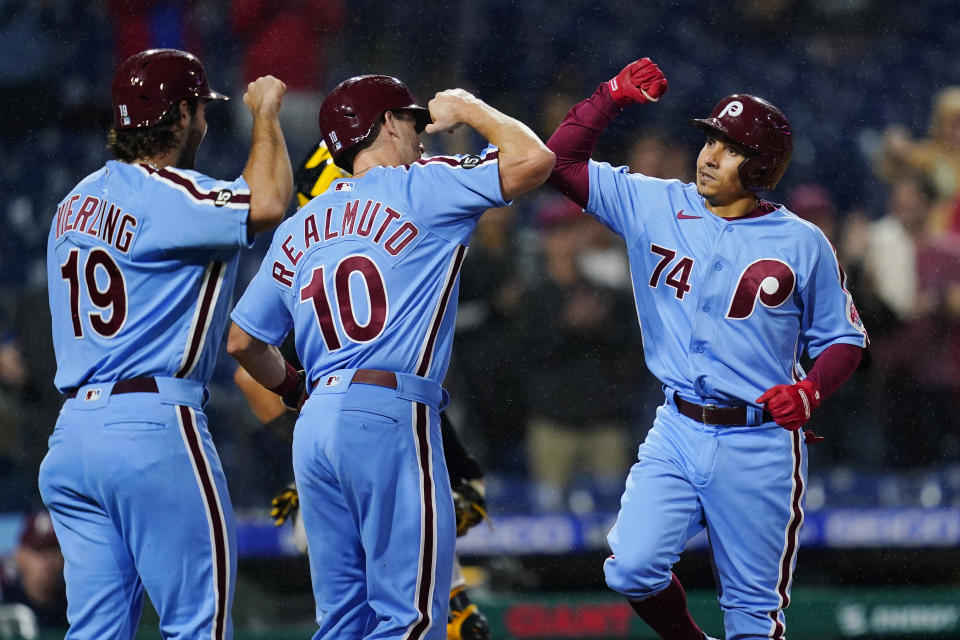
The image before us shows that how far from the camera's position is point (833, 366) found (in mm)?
3828

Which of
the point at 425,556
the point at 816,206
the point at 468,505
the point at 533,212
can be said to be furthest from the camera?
the point at 533,212

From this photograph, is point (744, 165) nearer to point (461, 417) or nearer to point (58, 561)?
point (461, 417)

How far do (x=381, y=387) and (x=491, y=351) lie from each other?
10.1 feet

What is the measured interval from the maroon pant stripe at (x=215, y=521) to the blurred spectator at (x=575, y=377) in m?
3.04

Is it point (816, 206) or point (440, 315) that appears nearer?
point (440, 315)

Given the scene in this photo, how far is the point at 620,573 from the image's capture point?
148 inches

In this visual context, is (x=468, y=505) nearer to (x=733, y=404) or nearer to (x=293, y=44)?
(x=733, y=404)

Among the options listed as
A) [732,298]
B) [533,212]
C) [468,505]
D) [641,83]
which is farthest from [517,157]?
[533,212]

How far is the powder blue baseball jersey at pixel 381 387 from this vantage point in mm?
3402

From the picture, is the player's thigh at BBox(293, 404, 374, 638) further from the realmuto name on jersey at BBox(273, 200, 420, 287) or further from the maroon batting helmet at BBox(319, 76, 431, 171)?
the maroon batting helmet at BBox(319, 76, 431, 171)

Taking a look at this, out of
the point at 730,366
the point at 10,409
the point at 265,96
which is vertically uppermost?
the point at 265,96

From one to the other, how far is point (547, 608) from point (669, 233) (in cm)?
256

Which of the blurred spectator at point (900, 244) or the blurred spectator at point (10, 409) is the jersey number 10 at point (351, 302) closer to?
the blurred spectator at point (10, 409)

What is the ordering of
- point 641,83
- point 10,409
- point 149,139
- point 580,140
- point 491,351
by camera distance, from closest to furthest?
1. point 149,139
2. point 641,83
3. point 580,140
4. point 10,409
5. point 491,351
